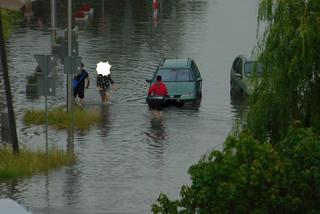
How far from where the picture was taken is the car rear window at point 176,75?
130 feet

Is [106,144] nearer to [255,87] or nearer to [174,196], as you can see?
[174,196]

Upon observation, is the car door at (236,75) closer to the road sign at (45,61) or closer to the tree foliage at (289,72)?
the road sign at (45,61)

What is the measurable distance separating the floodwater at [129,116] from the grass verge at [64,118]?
0.34 meters

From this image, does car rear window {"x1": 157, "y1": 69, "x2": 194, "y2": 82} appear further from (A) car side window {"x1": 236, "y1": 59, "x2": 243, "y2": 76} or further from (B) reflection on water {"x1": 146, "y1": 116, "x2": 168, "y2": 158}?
(B) reflection on water {"x1": 146, "y1": 116, "x2": 168, "y2": 158}

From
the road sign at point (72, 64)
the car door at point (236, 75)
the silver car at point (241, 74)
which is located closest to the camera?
the road sign at point (72, 64)

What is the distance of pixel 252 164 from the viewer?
57.7 ft

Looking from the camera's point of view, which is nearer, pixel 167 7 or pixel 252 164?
pixel 252 164

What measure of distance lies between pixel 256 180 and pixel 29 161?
12.1 metres

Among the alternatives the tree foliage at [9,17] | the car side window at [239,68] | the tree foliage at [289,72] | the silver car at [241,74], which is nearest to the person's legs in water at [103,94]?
the silver car at [241,74]

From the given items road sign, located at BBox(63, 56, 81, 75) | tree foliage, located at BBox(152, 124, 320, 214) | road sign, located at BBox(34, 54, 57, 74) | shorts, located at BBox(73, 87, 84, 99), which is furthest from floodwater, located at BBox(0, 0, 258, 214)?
tree foliage, located at BBox(152, 124, 320, 214)

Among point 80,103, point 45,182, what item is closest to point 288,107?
point 45,182

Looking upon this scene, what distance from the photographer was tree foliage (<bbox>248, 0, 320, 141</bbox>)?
20.8 m

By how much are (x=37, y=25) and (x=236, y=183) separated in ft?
155

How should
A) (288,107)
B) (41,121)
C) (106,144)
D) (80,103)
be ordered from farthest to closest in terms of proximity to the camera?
1. (80,103)
2. (41,121)
3. (106,144)
4. (288,107)
